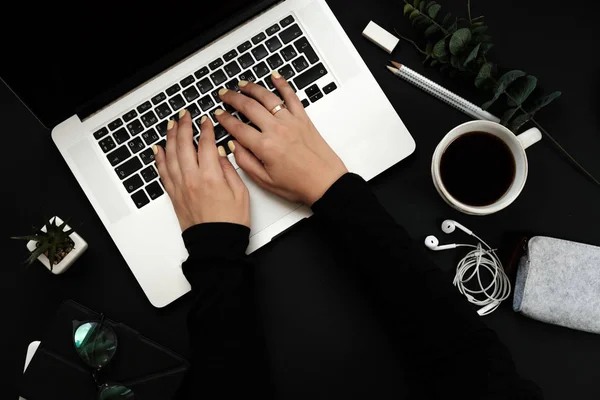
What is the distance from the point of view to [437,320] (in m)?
0.73

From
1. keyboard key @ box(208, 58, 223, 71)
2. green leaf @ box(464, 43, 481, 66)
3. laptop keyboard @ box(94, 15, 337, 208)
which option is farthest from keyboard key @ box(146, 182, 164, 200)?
green leaf @ box(464, 43, 481, 66)

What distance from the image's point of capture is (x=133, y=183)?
803mm

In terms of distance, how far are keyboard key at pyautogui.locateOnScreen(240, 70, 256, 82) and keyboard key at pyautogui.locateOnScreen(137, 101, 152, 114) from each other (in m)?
0.16

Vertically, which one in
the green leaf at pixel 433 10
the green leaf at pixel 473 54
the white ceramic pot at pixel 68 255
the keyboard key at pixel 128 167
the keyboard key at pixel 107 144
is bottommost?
the green leaf at pixel 473 54

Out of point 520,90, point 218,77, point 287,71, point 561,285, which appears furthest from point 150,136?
point 561,285

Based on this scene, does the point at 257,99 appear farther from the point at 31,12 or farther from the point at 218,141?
the point at 31,12

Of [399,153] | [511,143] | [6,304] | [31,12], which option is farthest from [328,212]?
[6,304]

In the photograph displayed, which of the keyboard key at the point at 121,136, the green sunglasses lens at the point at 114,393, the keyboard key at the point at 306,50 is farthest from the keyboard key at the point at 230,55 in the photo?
the green sunglasses lens at the point at 114,393

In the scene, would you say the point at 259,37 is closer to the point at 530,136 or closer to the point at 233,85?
the point at 233,85

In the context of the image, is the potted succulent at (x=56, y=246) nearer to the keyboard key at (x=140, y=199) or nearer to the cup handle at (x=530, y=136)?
the keyboard key at (x=140, y=199)

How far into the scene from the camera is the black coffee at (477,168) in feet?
2.54

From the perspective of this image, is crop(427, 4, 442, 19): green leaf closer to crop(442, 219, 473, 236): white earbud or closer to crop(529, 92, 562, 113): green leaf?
crop(529, 92, 562, 113): green leaf

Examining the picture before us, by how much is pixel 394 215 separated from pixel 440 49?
0.94 feet

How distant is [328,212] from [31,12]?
0.48m
